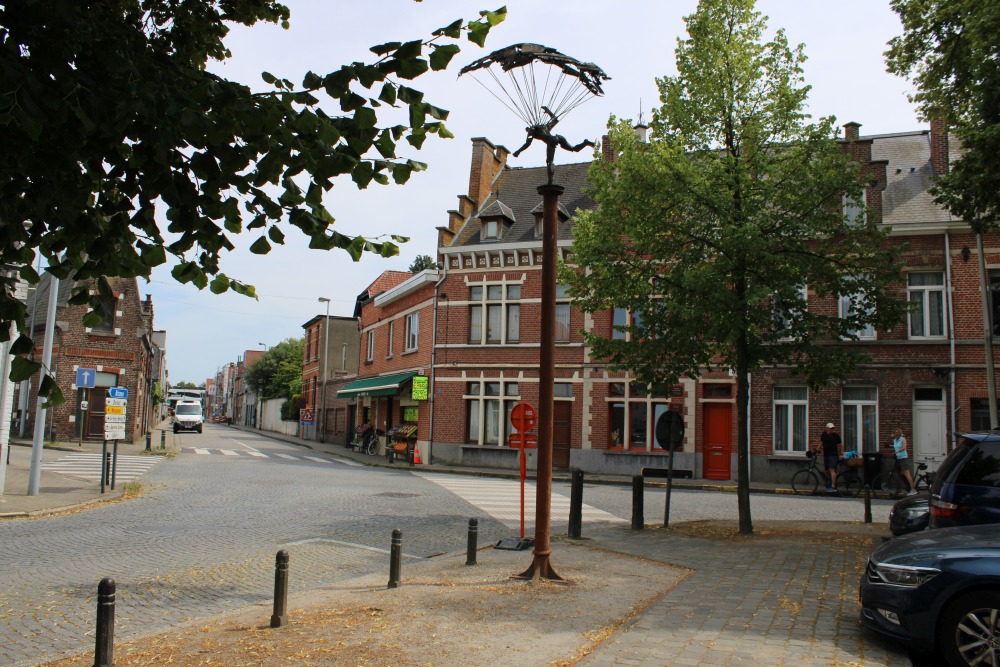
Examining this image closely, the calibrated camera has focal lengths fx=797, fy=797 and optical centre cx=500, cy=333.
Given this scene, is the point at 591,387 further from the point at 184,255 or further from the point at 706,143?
the point at 184,255

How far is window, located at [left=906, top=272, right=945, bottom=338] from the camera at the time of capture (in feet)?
77.6

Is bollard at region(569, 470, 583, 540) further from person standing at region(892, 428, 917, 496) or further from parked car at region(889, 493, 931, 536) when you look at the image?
person standing at region(892, 428, 917, 496)

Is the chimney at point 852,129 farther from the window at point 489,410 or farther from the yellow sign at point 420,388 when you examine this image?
the yellow sign at point 420,388

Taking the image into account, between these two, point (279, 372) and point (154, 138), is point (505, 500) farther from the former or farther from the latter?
point (279, 372)

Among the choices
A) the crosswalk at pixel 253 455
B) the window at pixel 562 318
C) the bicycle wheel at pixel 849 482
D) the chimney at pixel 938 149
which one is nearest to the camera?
the bicycle wheel at pixel 849 482

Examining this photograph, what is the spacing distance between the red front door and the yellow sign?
34.8 ft

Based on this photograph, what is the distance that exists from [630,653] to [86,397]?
31.7 m

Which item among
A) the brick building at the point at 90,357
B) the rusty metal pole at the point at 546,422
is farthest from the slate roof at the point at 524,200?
the rusty metal pole at the point at 546,422

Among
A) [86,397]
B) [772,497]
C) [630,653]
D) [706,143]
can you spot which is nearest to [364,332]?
[86,397]

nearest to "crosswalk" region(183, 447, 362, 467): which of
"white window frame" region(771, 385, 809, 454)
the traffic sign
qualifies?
"white window frame" region(771, 385, 809, 454)

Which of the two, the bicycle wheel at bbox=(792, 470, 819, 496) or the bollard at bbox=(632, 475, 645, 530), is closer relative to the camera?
the bollard at bbox=(632, 475, 645, 530)

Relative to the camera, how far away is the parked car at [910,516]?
34.4ft

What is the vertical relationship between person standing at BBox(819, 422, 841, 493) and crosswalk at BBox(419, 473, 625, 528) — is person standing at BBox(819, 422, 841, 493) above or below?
above

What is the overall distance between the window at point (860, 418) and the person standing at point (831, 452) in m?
1.87
